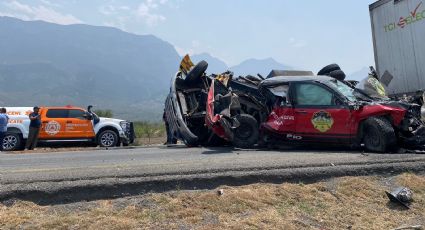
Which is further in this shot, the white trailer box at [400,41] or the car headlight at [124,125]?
the car headlight at [124,125]

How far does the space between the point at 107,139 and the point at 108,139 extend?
4 centimetres

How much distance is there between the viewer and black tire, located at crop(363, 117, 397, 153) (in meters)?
8.71

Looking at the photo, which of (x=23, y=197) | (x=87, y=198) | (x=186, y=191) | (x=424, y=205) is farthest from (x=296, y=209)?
(x=23, y=197)

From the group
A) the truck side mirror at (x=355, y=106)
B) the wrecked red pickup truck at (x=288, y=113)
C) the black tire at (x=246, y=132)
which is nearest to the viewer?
the wrecked red pickup truck at (x=288, y=113)

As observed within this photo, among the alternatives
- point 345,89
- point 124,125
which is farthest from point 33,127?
point 345,89

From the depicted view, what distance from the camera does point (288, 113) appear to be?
33.1 ft

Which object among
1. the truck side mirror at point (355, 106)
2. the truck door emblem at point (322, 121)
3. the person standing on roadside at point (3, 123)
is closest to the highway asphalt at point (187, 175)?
the truck side mirror at point (355, 106)

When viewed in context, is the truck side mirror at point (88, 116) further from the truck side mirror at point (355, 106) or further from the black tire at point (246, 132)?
the truck side mirror at point (355, 106)

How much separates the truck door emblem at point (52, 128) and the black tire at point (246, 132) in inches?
373

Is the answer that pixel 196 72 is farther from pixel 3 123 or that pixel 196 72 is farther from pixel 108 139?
pixel 3 123

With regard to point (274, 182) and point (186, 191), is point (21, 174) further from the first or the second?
point (274, 182)

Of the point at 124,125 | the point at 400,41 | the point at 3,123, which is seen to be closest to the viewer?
the point at 400,41

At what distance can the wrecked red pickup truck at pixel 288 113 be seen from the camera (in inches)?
352

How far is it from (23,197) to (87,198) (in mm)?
696
